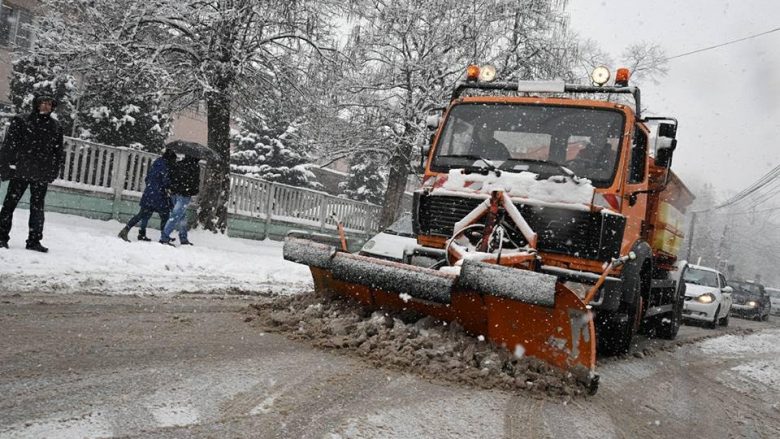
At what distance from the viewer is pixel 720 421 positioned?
4633 mm

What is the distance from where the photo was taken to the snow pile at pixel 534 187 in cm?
532

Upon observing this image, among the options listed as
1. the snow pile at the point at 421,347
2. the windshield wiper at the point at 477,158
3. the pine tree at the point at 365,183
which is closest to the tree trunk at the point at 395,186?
the windshield wiper at the point at 477,158

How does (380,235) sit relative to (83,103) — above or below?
below

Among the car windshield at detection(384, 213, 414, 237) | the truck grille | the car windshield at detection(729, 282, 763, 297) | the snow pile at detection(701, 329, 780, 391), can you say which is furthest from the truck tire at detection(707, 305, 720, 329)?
the car windshield at detection(729, 282, 763, 297)

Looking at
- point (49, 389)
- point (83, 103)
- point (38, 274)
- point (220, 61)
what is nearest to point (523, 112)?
point (49, 389)

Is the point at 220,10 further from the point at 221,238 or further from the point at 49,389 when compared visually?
the point at 49,389

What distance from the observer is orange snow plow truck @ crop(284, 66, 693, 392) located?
14.1 ft

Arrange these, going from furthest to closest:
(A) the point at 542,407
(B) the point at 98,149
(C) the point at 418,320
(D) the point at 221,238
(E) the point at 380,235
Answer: (D) the point at 221,238, (B) the point at 98,149, (E) the point at 380,235, (C) the point at 418,320, (A) the point at 542,407

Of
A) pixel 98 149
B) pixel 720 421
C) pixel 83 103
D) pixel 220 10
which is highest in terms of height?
pixel 220 10

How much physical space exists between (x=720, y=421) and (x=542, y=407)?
5.61 feet

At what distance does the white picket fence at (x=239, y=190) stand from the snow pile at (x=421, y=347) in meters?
2.25

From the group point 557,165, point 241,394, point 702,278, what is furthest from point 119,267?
point 702,278

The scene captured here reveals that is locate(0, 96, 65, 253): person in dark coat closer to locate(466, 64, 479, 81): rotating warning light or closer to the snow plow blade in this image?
the snow plow blade

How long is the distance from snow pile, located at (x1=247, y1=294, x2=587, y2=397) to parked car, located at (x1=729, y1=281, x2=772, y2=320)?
23365 millimetres
